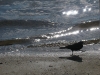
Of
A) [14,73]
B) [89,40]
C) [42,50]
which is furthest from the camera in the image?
[89,40]

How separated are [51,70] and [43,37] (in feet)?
15.6

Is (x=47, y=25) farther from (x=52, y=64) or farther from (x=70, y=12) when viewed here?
(x=52, y=64)

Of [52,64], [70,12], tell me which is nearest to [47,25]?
[70,12]

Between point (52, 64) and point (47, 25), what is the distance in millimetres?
6026

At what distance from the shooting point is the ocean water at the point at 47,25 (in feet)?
37.4

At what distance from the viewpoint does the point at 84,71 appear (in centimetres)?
769

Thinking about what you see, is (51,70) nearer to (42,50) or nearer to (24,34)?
(42,50)

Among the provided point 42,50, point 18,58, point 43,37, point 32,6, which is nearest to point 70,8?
point 32,6

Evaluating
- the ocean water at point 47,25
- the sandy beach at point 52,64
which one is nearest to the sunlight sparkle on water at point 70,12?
the ocean water at point 47,25

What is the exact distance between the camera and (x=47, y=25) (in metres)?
14.4

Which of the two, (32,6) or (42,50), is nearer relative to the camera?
(42,50)

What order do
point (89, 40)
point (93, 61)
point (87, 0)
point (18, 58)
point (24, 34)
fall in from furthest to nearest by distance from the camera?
point (87, 0), point (24, 34), point (89, 40), point (18, 58), point (93, 61)

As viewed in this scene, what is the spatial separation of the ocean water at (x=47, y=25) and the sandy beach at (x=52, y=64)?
1.01m

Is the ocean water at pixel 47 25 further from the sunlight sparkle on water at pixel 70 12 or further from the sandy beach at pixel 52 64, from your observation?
the sandy beach at pixel 52 64
